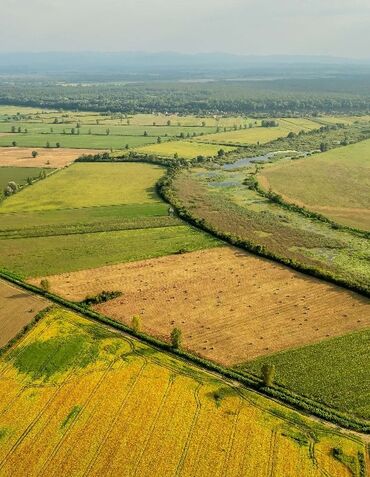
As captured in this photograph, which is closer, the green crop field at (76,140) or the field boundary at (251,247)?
the field boundary at (251,247)

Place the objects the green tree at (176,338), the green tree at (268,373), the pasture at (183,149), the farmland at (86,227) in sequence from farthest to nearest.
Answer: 1. the pasture at (183,149)
2. the farmland at (86,227)
3. the green tree at (176,338)
4. the green tree at (268,373)

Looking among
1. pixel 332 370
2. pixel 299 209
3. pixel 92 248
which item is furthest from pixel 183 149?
pixel 332 370

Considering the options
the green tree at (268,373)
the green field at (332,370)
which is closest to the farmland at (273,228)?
the green field at (332,370)

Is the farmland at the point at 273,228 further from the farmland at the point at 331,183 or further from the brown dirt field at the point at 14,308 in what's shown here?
the brown dirt field at the point at 14,308

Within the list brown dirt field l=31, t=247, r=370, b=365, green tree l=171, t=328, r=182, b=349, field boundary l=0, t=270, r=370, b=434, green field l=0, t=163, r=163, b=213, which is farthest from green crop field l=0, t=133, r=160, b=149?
green tree l=171, t=328, r=182, b=349

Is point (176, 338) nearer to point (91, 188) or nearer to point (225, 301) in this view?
point (225, 301)
